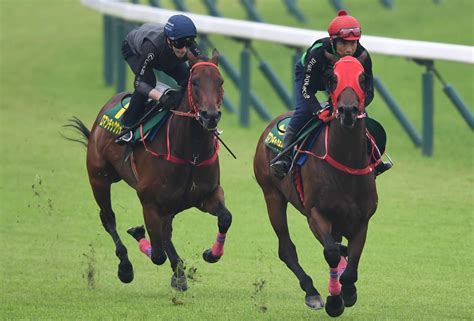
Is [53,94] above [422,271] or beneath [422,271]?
beneath

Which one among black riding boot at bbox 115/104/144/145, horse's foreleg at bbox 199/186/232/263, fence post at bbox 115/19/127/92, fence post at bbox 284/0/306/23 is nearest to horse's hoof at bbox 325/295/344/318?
horse's foreleg at bbox 199/186/232/263

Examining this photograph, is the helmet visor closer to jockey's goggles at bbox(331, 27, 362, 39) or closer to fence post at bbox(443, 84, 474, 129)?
jockey's goggles at bbox(331, 27, 362, 39)

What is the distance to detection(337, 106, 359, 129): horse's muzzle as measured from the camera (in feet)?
29.7

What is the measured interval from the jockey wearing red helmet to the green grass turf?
1.22 metres

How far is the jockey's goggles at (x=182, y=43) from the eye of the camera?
10633 millimetres

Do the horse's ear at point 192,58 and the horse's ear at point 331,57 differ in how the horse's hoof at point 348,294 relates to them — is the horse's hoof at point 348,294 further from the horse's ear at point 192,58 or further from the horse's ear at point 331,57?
the horse's ear at point 192,58

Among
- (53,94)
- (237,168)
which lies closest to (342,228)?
(237,168)

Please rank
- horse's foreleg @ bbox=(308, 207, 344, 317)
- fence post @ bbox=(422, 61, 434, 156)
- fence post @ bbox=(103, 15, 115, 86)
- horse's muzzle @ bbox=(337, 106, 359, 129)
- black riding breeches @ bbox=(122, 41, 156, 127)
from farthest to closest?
1. fence post @ bbox=(103, 15, 115, 86)
2. fence post @ bbox=(422, 61, 434, 156)
3. black riding breeches @ bbox=(122, 41, 156, 127)
4. horse's foreleg @ bbox=(308, 207, 344, 317)
5. horse's muzzle @ bbox=(337, 106, 359, 129)

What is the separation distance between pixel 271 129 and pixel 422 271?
88.0 inches

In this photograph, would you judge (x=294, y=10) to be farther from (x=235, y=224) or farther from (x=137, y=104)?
(x=137, y=104)

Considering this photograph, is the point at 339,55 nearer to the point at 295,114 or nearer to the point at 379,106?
the point at 295,114

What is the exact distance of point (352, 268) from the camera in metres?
9.69

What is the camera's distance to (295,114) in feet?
34.0

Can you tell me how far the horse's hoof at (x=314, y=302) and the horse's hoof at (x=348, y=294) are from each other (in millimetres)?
373
